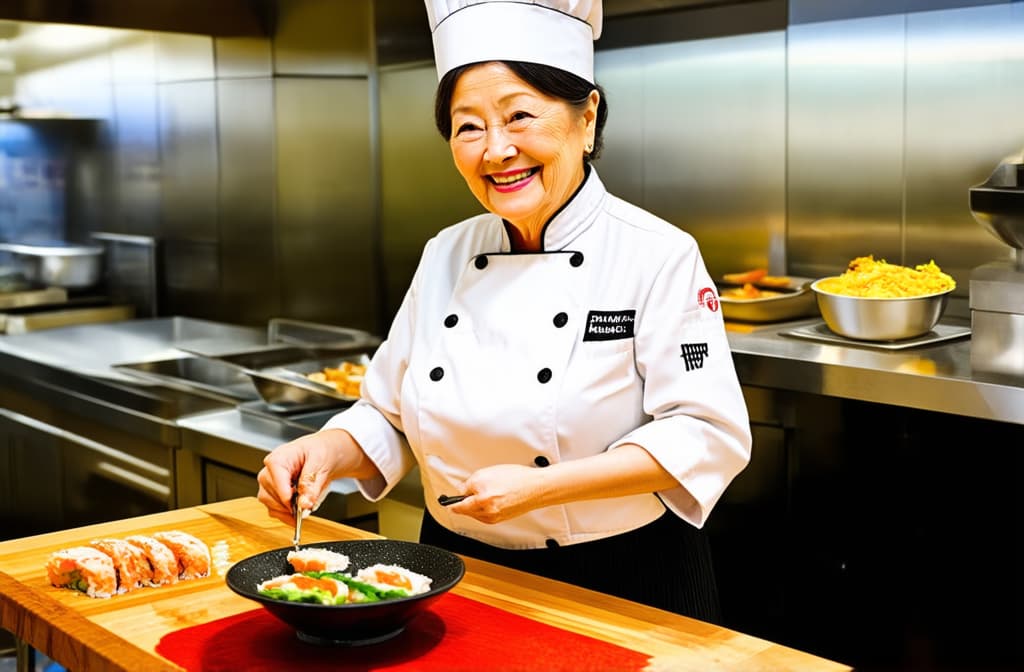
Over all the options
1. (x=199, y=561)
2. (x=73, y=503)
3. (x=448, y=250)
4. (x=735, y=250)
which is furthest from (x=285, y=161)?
(x=199, y=561)

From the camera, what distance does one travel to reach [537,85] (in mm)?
1716

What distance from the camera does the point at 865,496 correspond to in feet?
10.5

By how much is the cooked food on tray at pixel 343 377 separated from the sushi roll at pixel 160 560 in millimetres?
1627

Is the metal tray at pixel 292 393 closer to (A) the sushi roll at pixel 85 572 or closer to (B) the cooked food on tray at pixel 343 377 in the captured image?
(B) the cooked food on tray at pixel 343 377

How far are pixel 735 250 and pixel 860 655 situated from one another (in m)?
1.30

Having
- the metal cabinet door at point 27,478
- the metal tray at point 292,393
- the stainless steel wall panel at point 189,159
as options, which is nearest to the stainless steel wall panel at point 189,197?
the stainless steel wall panel at point 189,159

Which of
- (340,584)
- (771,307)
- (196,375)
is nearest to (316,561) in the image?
(340,584)

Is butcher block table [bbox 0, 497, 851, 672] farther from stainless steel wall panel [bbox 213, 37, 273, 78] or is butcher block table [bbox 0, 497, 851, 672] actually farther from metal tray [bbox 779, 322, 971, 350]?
stainless steel wall panel [bbox 213, 37, 273, 78]

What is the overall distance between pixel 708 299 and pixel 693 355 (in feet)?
0.37

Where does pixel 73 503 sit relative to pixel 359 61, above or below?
below

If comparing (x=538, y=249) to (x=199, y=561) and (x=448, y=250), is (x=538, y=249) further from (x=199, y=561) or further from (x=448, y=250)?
(x=199, y=561)

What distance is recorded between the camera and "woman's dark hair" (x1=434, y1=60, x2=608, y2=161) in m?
1.71

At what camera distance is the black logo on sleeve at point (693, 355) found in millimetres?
1711

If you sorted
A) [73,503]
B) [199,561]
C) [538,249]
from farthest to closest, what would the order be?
[73,503] < [538,249] < [199,561]
